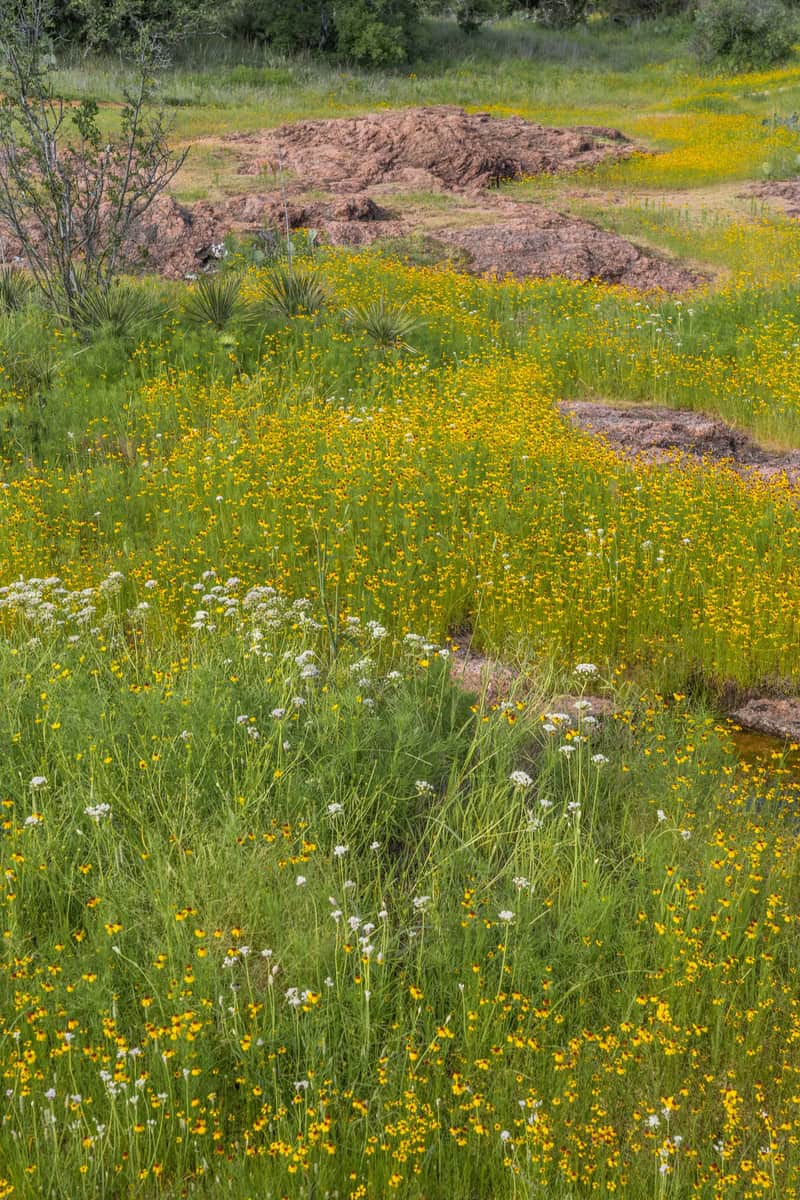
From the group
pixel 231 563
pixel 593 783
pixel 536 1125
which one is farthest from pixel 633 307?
pixel 536 1125

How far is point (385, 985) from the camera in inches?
139

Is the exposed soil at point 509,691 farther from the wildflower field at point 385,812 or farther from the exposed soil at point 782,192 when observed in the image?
the exposed soil at point 782,192

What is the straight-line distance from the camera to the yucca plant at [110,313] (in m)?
10.4

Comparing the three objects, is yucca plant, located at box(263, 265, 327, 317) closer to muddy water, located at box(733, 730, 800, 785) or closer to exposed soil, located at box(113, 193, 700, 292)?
exposed soil, located at box(113, 193, 700, 292)

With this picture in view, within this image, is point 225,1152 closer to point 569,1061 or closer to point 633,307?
point 569,1061

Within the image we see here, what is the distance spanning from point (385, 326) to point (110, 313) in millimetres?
2547

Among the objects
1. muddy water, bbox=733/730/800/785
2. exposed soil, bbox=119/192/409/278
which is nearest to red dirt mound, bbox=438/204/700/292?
exposed soil, bbox=119/192/409/278

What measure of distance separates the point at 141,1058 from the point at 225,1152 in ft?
1.20

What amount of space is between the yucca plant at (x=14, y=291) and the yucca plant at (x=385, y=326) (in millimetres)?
3280

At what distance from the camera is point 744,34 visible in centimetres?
3581

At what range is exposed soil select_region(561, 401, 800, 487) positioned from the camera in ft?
29.6

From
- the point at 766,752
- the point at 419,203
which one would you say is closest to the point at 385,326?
the point at 766,752

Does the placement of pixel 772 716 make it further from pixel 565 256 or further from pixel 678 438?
pixel 565 256

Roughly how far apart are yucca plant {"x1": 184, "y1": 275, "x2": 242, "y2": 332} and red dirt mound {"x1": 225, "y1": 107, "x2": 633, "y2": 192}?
9.62 metres
